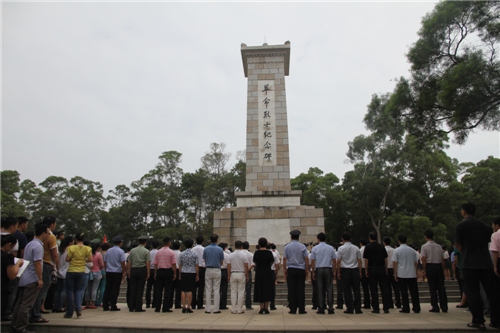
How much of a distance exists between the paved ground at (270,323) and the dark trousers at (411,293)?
0.31 metres

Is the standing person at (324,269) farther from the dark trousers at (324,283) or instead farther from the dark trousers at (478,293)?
the dark trousers at (478,293)

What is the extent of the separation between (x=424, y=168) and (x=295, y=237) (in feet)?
62.8

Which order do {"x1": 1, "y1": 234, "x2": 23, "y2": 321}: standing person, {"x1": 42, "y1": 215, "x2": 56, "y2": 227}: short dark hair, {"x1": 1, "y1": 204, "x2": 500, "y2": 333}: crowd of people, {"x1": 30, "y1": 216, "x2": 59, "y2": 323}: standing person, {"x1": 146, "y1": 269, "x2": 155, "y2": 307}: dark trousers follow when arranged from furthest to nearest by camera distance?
1. {"x1": 146, "y1": 269, "x2": 155, "y2": 307}: dark trousers
2. {"x1": 42, "y1": 215, "x2": 56, "y2": 227}: short dark hair
3. {"x1": 30, "y1": 216, "x2": 59, "y2": 323}: standing person
4. {"x1": 1, "y1": 204, "x2": 500, "y2": 333}: crowd of people
5. {"x1": 1, "y1": 234, "x2": 23, "y2": 321}: standing person

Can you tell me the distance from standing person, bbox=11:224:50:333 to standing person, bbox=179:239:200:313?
2295mm

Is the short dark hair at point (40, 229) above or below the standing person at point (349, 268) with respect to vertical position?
above

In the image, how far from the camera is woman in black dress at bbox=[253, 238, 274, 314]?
5426mm

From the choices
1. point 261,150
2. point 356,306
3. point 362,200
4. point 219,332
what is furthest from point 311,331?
point 362,200

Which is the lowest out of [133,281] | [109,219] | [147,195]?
[133,281]

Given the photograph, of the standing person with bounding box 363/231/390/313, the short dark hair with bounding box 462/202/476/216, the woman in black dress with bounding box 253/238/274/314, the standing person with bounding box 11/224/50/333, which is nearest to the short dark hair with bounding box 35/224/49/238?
the standing person with bounding box 11/224/50/333

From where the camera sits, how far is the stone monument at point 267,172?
34.4ft

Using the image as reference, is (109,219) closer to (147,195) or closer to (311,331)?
(147,195)

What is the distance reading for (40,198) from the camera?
28.2 meters

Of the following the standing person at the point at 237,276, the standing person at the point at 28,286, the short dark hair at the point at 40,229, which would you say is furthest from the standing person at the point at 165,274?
the standing person at the point at 28,286

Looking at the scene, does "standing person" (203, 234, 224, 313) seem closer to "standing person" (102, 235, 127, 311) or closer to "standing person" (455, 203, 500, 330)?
"standing person" (102, 235, 127, 311)
